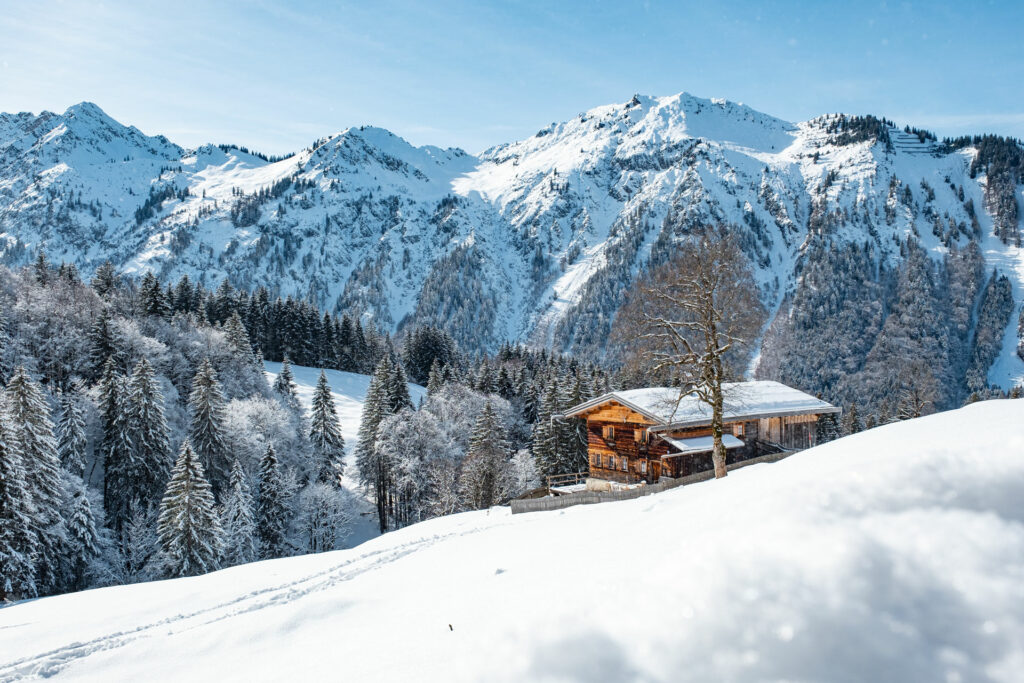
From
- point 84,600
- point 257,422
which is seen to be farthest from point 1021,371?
point 84,600

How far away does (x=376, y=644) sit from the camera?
700 centimetres

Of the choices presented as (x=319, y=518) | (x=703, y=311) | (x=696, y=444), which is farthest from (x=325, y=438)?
(x=703, y=311)

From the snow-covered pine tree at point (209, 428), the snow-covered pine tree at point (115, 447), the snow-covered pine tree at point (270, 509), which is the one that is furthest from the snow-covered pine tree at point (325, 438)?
the snow-covered pine tree at point (115, 447)

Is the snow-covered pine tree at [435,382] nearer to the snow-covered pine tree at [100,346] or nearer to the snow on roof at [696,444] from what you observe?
the snow-covered pine tree at [100,346]

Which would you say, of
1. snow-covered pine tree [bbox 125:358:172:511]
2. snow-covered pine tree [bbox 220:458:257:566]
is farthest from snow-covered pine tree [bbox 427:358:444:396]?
snow-covered pine tree [bbox 125:358:172:511]

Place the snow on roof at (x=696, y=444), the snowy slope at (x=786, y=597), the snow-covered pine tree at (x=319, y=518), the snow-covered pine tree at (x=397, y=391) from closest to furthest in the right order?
the snowy slope at (x=786, y=597) < the snow on roof at (x=696, y=444) < the snow-covered pine tree at (x=319, y=518) < the snow-covered pine tree at (x=397, y=391)

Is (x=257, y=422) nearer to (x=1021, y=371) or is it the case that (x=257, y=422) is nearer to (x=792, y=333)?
(x=792, y=333)

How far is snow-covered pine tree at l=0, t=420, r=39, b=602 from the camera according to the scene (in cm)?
2391

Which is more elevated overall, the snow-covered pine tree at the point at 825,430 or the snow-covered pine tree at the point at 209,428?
the snow-covered pine tree at the point at 209,428

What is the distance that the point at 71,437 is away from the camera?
117ft

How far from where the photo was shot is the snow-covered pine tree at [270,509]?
41219mm

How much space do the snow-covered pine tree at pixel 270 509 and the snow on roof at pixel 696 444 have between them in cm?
3106

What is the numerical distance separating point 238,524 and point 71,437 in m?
12.6

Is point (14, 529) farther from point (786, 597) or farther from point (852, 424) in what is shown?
point (852, 424)
